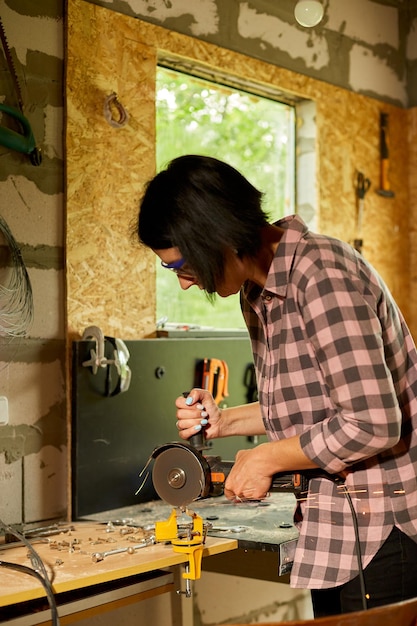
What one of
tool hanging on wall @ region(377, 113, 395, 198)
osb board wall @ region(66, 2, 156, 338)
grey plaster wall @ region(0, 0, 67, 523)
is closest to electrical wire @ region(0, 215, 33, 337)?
grey plaster wall @ region(0, 0, 67, 523)

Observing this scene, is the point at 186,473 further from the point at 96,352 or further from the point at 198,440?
the point at 96,352

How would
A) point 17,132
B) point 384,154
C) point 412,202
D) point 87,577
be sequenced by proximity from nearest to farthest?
point 87,577
point 17,132
point 384,154
point 412,202

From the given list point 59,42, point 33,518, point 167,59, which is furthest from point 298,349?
point 167,59

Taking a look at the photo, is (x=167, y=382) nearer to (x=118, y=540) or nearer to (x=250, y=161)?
(x=118, y=540)

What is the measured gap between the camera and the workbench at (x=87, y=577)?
5.20 feet

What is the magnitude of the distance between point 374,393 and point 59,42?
1590 mm

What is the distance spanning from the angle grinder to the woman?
0.39 feet

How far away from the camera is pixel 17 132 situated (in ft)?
7.38

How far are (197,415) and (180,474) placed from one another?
0.41 feet

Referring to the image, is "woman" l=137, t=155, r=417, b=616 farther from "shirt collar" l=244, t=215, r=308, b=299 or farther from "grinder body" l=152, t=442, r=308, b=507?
"grinder body" l=152, t=442, r=308, b=507

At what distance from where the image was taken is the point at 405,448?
143 centimetres

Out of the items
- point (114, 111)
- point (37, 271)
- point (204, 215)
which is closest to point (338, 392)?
point (204, 215)

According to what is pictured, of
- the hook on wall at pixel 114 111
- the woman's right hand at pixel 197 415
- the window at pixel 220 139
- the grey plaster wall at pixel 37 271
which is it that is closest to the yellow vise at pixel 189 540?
the woman's right hand at pixel 197 415

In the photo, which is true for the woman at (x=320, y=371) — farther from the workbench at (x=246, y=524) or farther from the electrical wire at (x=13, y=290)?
the electrical wire at (x=13, y=290)
